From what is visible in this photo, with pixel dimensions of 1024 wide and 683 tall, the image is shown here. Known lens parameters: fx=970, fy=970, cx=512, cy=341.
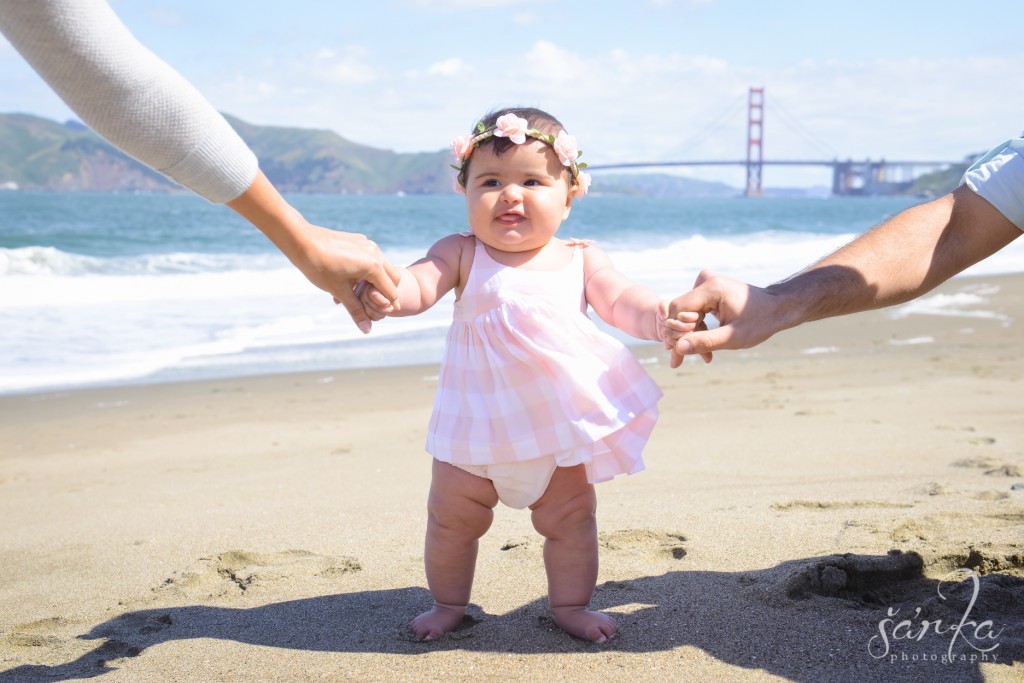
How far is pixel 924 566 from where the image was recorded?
2596 millimetres

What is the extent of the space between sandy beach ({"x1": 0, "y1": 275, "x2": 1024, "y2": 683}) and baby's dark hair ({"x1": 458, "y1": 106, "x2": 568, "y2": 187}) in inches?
46.3

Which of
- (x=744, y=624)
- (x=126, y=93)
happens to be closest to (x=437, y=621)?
(x=744, y=624)

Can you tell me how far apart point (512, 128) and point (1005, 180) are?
1200mm

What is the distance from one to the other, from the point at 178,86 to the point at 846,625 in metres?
1.86

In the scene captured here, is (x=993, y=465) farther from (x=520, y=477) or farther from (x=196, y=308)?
(x=196, y=308)

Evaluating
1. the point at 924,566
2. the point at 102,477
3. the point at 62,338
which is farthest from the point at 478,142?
the point at 62,338

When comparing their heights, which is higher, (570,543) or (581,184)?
(581,184)

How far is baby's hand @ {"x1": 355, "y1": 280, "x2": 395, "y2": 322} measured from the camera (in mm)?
2154

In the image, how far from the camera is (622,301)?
7.80 ft

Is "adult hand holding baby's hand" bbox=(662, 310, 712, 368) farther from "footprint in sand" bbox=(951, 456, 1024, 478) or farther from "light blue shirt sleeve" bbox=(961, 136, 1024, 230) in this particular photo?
"footprint in sand" bbox=(951, 456, 1024, 478)

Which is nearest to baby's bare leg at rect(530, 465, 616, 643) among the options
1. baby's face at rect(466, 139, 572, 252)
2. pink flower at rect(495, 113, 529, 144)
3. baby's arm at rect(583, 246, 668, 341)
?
baby's arm at rect(583, 246, 668, 341)

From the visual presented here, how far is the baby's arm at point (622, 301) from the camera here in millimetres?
2256

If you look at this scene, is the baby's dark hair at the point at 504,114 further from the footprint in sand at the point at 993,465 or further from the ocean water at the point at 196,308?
the ocean water at the point at 196,308

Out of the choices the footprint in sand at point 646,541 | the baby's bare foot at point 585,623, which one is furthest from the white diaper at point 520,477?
the footprint in sand at point 646,541
